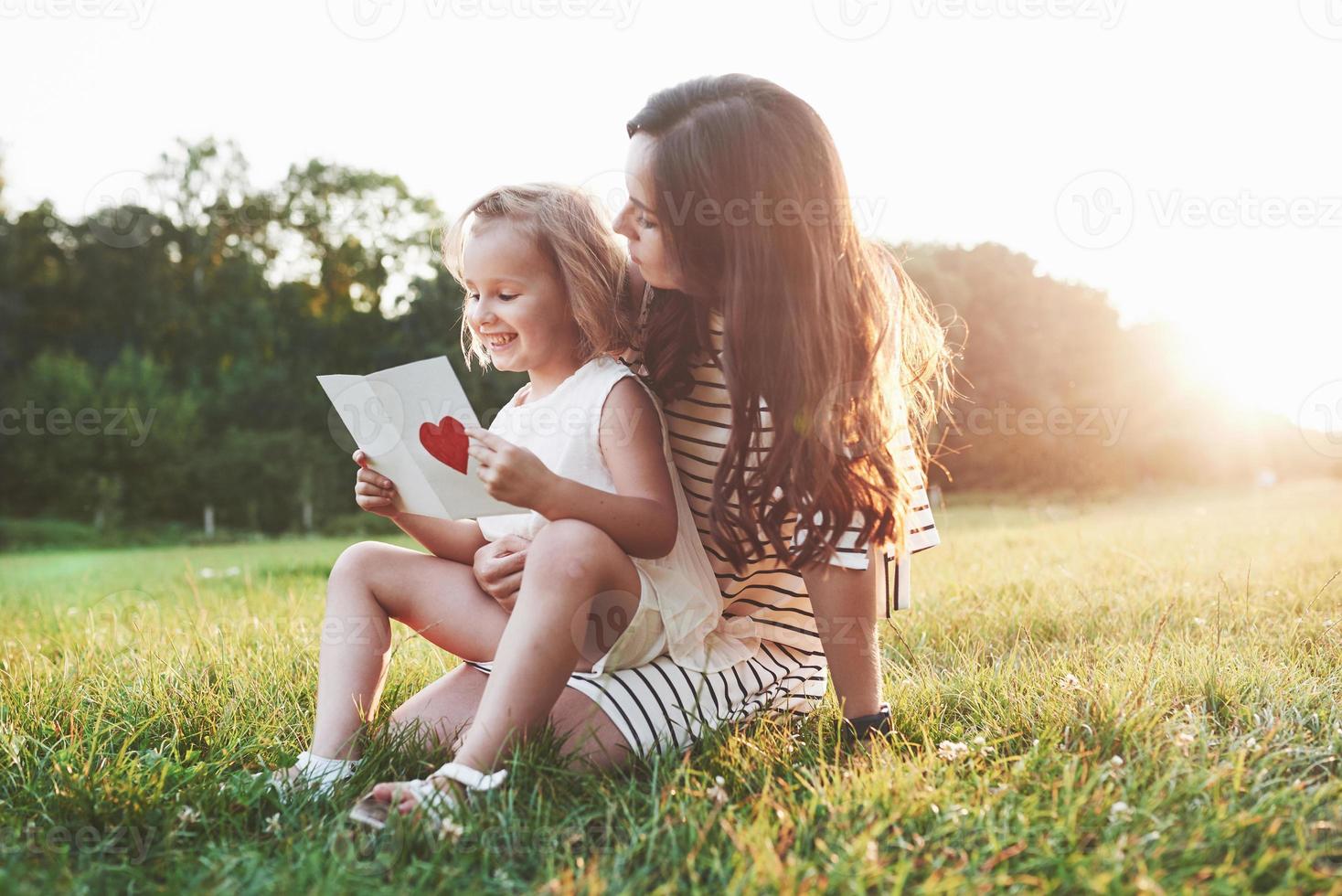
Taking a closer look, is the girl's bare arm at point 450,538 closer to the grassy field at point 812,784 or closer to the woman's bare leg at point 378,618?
the woman's bare leg at point 378,618

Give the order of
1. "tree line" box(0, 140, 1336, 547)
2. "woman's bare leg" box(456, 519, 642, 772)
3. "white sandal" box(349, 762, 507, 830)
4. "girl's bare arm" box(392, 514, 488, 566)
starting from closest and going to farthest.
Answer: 1. "white sandal" box(349, 762, 507, 830)
2. "woman's bare leg" box(456, 519, 642, 772)
3. "girl's bare arm" box(392, 514, 488, 566)
4. "tree line" box(0, 140, 1336, 547)

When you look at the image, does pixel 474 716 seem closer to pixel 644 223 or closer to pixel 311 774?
pixel 311 774

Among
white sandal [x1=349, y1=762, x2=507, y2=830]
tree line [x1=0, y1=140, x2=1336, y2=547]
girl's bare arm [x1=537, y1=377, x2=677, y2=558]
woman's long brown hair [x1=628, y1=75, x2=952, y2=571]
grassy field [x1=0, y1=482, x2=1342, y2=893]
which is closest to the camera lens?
grassy field [x1=0, y1=482, x2=1342, y2=893]

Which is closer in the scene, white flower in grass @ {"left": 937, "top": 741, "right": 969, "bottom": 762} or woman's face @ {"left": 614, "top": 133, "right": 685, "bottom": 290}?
white flower in grass @ {"left": 937, "top": 741, "right": 969, "bottom": 762}

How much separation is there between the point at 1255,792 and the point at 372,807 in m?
1.46

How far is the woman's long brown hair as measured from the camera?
196 centimetres

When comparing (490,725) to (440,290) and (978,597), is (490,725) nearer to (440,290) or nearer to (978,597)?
(978,597)

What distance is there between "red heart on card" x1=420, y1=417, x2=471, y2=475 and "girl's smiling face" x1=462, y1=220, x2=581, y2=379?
0.84 ft

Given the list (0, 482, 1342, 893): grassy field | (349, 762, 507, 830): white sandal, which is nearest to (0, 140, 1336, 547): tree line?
(0, 482, 1342, 893): grassy field

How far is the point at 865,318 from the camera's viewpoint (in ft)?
6.86

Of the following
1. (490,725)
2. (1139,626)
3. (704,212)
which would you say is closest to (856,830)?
(490,725)

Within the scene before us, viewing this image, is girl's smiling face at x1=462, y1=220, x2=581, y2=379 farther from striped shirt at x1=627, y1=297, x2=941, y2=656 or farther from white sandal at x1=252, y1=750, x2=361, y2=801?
white sandal at x1=252, y1=750, x2=361, y2=801

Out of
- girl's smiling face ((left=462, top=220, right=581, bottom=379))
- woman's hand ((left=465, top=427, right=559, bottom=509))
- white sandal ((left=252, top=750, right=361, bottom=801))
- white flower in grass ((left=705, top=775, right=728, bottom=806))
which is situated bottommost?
white sandal ((left=252, top=750, right=361, bottom=801))

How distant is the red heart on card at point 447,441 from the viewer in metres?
1.97
